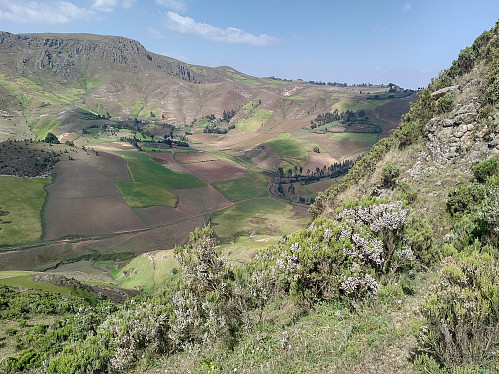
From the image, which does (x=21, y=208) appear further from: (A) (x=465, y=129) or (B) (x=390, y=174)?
(A) (x=465, y=129)

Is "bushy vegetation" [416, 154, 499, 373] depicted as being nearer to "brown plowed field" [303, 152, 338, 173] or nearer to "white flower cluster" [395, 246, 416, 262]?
"white flower cluster" [395, 246, 416, 262]

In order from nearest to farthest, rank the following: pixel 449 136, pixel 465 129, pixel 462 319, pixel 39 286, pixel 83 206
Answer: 1. pixel 462 319
2. pixel 465 129
3. pixel 449 136
4. pixel 39 286
5. pixel 83 206

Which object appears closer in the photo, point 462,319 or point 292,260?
point 462,319

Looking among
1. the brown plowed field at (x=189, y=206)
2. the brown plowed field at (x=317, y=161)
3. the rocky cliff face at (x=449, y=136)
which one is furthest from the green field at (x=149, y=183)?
the rocky cliff face at (x=449, y=136)

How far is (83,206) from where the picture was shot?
110 meters

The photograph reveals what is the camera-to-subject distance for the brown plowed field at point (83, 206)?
9931 centimetres

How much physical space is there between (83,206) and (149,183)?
112 feet

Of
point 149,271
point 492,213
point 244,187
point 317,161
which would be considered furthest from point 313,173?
point 492,213

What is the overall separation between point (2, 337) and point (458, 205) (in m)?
36.9

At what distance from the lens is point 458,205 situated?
62.7 ft

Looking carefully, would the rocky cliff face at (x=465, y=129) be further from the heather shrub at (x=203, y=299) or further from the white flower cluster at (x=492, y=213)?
the heather shrub at (x=203, y=299)

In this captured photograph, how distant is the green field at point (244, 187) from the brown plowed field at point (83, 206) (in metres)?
49.4

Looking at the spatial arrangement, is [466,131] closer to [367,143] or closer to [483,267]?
[483,267]

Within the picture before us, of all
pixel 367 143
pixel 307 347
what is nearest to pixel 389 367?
pixel 307 347
